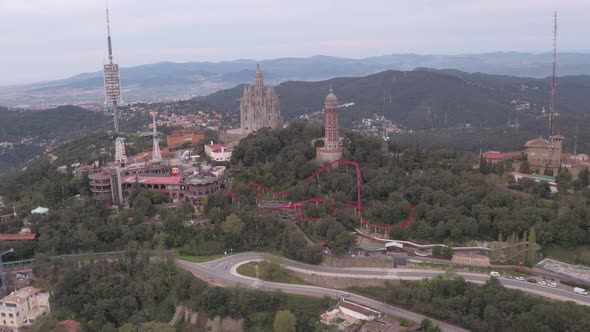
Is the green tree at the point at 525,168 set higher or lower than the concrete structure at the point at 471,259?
higher

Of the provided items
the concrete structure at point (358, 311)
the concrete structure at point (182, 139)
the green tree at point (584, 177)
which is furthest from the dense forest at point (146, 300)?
the concrete structure at point (182, 139)

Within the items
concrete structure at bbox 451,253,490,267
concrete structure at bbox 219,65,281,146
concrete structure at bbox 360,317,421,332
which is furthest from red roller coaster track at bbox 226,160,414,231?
concrete structure at bbox 219,65,281,146

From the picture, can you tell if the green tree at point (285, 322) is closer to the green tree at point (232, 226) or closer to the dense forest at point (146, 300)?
the dense forest at point (146, 300)

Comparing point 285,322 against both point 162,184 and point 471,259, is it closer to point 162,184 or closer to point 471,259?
point 471,259

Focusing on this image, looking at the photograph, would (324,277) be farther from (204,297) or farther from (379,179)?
(379,179)

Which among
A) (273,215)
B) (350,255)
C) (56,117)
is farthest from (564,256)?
(56,117)

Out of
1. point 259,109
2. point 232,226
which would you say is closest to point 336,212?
point 232,226

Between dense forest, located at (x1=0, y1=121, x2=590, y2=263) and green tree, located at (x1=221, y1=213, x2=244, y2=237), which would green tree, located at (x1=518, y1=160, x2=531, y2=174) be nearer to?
dense forest, located at (x1=0, y1=121, x2=590, y2=263)
